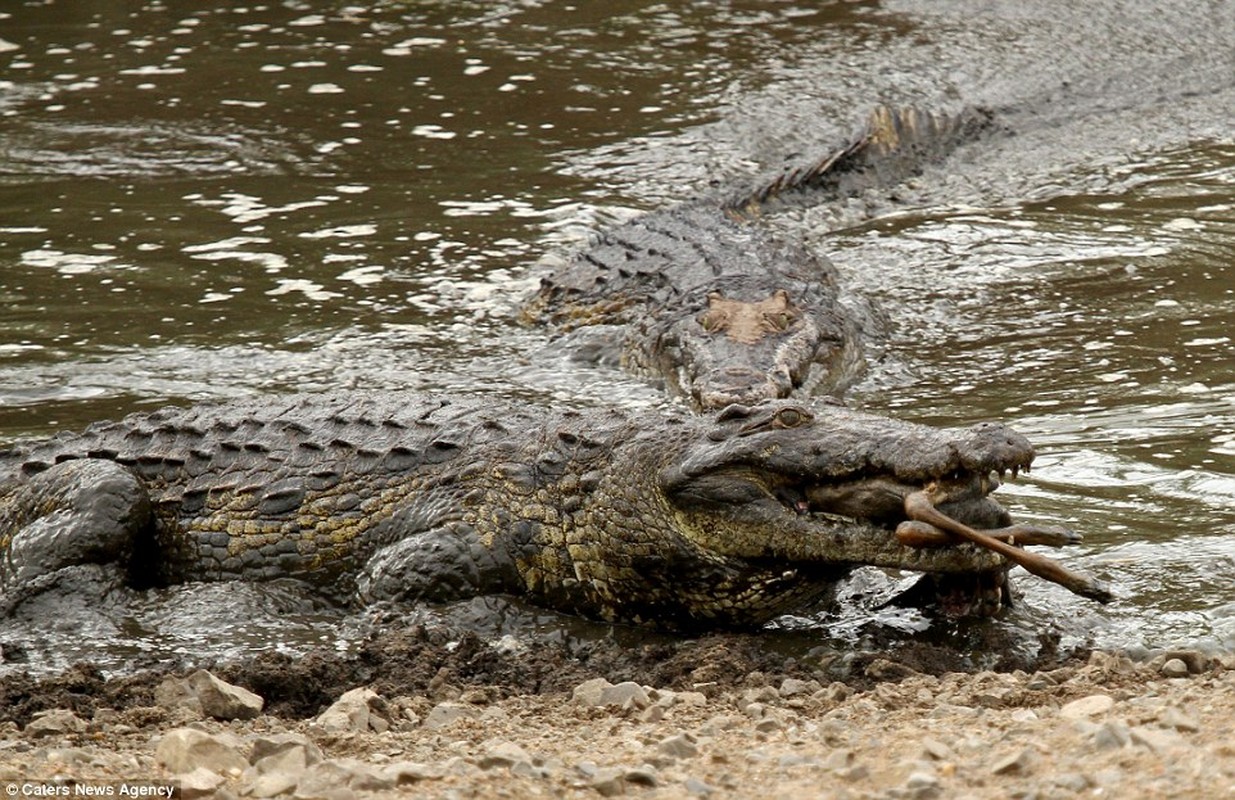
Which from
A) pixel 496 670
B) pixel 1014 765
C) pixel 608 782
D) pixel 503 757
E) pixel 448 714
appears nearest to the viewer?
pixel 1014 765

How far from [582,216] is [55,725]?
7163mm

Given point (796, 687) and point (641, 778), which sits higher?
point (641, 778)

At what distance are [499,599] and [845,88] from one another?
350 inches

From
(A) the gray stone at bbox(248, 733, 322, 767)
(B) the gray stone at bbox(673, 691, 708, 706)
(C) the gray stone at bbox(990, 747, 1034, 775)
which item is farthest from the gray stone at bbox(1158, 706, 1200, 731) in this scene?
(A) the gray stone at bbox(248, 733, 322, 767)

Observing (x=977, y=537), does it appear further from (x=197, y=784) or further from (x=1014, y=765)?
(x=197, y=784)

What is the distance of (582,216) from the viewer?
10.8 m

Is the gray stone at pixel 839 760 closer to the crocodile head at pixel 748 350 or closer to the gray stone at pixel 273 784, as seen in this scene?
the gray stone at pixel 273 784

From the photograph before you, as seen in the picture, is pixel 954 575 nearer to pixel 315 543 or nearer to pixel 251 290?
pixel 315 543

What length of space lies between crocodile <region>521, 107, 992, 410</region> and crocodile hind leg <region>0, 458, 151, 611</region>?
8.57 feet


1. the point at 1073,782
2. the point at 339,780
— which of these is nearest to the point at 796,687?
the point at 1073,782

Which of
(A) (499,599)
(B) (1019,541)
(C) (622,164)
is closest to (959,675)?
(B) (1019,541)

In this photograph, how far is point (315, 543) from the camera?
17.9 feet

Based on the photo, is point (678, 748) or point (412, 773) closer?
point (412, 773)

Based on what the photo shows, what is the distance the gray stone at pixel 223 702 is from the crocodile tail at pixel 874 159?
7.44m
